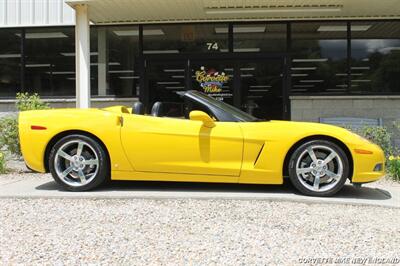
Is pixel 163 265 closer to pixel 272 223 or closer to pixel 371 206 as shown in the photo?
pixel 272 223

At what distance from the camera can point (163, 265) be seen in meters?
3.53

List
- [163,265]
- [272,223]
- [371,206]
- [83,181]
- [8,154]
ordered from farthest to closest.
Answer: [8,154]
[83,181]
[371,206]
[272,223]
[163,265]

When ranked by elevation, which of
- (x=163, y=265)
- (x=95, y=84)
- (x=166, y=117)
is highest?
(x=95, y=84)

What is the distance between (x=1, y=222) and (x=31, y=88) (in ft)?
25.1

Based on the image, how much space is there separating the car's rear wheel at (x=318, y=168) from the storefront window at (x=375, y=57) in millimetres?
5846

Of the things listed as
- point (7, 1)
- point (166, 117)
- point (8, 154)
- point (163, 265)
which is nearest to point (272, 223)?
point (163, 265)

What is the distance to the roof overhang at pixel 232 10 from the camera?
9.76m

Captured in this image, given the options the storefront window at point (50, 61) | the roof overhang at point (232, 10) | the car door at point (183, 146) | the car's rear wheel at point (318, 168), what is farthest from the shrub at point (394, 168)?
the storefront window at point (50, 61)

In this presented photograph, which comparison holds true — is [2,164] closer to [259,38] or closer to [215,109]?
[215,109]

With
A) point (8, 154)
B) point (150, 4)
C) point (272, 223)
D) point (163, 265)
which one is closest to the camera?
point (163, 265)

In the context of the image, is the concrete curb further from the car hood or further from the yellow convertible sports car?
the car hood

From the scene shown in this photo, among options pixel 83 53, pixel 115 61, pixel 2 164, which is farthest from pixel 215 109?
pixel 115 61

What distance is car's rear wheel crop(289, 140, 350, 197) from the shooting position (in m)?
5.68

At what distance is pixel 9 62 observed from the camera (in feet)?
39.2
